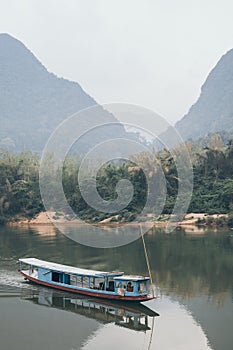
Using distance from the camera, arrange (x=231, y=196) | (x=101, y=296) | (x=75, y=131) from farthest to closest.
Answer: (x=231, y=196)
(x=75, y=131)
(x=101, y=296)

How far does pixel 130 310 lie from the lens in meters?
10.7

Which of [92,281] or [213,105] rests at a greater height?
[213,105]

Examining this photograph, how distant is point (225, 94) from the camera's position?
306 ft

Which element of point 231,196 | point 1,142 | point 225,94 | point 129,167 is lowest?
point 231,196

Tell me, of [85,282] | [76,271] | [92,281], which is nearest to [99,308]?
[92,281]

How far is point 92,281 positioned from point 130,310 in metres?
1.54

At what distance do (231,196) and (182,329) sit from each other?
1758 cm

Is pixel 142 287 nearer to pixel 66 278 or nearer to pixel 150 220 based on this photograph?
pixel 66 278

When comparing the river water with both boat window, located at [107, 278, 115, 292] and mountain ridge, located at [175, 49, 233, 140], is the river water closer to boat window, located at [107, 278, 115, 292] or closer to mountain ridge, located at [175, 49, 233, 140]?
boat window, located at [107, 278, 115, 292]

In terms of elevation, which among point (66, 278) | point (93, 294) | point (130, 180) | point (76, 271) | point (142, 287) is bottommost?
point (93, 294)

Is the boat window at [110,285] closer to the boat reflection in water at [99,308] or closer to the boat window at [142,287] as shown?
the boat reflection in water at [99,308]

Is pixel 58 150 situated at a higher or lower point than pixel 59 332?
higher

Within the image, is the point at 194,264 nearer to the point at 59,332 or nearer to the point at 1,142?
the point at 59,332

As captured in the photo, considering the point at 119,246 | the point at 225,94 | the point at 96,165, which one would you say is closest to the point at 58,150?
the point at 96,165
